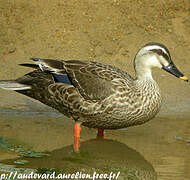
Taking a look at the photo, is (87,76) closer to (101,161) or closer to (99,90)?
(99,90)

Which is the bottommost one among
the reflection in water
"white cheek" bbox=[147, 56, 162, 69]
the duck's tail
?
the reflection in water

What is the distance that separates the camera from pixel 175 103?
10305 mm

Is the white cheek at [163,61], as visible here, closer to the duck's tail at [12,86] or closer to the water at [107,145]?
the water at [107,145]

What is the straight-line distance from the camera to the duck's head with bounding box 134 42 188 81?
8383 mm

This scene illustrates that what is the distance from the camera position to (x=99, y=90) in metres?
8.06

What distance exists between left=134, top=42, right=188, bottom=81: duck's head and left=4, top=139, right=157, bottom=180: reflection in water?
1.18 metres

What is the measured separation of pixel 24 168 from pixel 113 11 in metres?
6.10

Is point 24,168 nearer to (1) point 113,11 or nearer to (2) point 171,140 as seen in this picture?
(2) point 171,140

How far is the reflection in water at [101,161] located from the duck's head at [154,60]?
46.6 inches

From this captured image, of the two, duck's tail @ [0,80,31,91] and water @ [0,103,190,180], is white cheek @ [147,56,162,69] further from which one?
duck's tail @ [0,80,31,91]

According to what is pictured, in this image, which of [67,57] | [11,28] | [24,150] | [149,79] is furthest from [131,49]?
[24,150]

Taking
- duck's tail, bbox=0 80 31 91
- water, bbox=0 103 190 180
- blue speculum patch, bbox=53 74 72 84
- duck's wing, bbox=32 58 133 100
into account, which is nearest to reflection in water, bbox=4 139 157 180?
water, bbox=0 103 190 180

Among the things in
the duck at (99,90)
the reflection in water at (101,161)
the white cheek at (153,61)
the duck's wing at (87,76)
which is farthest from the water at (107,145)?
the white cheek at (153,61)

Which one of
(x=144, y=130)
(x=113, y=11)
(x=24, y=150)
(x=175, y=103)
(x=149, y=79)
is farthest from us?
(x=113, y=11)
